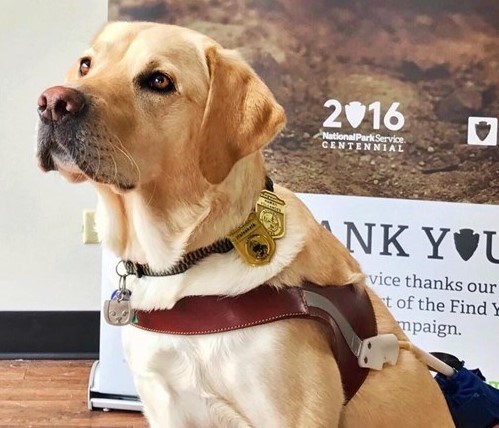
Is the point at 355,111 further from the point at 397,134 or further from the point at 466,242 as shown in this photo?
the point at 466,242

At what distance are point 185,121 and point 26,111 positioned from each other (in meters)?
1.48

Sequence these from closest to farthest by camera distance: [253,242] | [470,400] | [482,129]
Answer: [253,242] → [470,400] → [482,129]

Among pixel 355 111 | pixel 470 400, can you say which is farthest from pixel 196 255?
pixel 355 111

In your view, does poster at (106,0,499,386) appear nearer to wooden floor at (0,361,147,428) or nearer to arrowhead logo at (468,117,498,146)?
arrowhead logo at (468,117,498,146)

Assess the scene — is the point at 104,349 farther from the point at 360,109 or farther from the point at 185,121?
the point at 185,121

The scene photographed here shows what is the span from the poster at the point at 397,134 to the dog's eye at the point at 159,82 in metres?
0.91

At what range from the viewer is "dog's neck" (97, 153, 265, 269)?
117cm

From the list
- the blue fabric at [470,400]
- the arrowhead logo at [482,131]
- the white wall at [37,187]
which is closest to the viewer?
the blue fabric at [470,400]

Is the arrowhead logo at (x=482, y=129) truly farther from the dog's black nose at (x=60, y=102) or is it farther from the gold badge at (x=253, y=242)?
the dog's black nose at (x=60, y=102)

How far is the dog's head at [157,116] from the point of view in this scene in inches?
42.9

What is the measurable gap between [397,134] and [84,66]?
0.99m

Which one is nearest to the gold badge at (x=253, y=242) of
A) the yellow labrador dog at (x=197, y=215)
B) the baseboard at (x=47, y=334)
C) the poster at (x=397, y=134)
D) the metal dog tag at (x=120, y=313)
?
the yellow labrador dog at (x=197, y=215)

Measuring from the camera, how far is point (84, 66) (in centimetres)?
127

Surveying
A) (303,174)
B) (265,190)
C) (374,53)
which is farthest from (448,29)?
(265,190)
